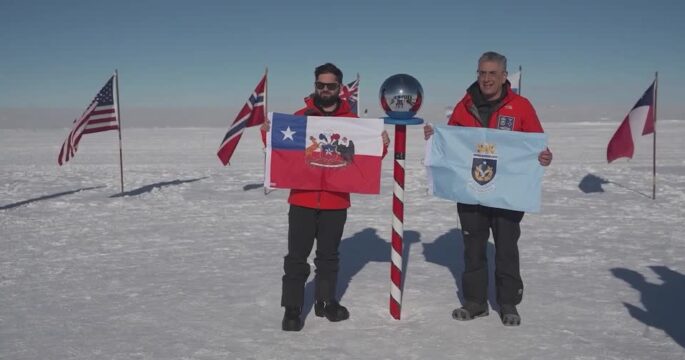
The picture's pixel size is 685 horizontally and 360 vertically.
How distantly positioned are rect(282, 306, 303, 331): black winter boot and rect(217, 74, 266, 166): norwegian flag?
24.1 feet

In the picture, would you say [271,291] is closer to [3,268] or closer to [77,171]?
[3,268]

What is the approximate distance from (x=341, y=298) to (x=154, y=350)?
6.54 feet

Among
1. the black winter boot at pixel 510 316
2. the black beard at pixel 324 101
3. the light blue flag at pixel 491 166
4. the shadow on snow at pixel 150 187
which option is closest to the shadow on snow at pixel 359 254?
the black winter boot at pixel 510 316

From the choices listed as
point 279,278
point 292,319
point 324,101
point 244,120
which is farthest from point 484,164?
point 244,120

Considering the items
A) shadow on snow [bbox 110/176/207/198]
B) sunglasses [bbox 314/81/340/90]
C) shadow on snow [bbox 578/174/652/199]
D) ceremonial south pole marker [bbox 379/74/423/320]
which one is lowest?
shadow on snow [bbox 110/176/207/198]

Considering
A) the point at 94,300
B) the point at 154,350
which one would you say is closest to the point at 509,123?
the point at 154,350

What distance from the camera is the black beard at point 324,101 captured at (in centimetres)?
466

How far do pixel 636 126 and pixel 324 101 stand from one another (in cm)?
874

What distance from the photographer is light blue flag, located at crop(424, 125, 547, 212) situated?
465 centimetres

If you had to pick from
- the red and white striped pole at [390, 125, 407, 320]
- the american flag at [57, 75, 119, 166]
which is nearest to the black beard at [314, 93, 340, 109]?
the red and white striped pole at [390, 125, 407, 320]

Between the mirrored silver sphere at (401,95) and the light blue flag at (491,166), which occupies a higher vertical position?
the mirrored silver sphere at (401,95)

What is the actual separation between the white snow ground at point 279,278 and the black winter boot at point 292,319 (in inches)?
3.7

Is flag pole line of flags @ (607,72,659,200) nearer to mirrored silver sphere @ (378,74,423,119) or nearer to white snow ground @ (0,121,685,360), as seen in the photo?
white snow ground @ (0,121,685,360)

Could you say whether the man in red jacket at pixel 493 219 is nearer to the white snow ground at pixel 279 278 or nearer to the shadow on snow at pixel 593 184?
the white snow ground at pixel 279 278
